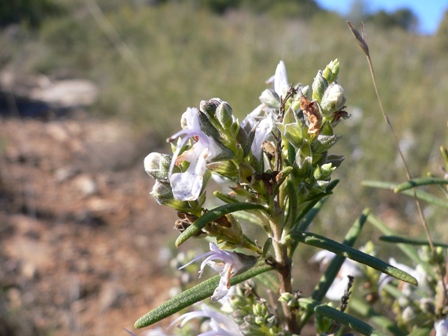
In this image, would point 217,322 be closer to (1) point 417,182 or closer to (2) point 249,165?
(2) point 249,165

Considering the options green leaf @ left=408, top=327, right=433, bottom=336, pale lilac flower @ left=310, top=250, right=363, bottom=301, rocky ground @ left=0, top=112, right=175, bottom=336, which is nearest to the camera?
green leaf @ left=408, top=327, right=433, bottom=336

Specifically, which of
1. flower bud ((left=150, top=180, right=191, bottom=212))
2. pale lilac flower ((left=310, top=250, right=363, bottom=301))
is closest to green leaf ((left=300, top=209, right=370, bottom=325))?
pale lilac flower ((left=310, top=250, right=363, bottom=301))

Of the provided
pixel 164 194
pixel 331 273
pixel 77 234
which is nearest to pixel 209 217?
pixel 164 194

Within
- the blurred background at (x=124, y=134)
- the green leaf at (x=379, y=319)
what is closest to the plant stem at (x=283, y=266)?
the green leaf at (x=379, y=319)

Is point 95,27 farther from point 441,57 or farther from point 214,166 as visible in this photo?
point 214,166

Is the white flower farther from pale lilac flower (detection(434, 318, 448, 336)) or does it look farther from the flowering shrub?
pale lilac flower (detection(434, 318, 448, 336))

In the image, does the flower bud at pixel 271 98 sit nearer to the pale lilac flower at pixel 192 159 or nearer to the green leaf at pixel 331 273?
the pale lilac flower at pixel 192 159
